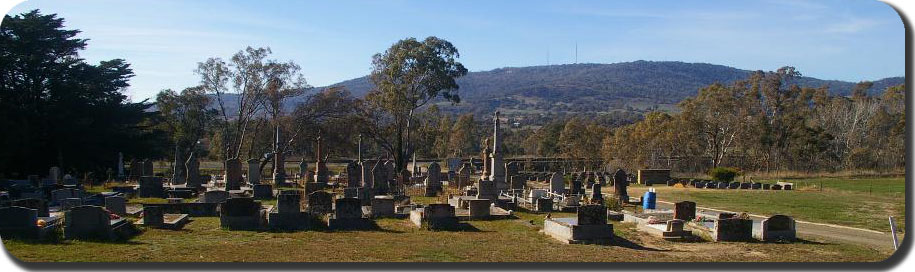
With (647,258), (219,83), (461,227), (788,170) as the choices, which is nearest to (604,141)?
(788,170)

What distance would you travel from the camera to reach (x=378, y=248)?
38.7 ft

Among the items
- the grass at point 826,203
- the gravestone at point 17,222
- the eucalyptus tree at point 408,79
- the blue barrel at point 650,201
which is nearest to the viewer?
the gravestone at point 17,222

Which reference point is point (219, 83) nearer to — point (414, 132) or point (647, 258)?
point (414, 132)

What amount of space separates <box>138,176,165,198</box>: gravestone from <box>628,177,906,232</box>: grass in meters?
18.7

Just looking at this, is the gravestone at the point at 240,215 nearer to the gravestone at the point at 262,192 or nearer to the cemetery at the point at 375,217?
the cemetery at the point at 375,217

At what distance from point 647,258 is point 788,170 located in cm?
4230

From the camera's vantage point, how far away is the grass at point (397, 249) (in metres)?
10.5

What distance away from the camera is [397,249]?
1166 centimetres

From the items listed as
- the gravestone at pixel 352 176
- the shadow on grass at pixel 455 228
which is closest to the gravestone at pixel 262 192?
the gravestone at pixel 352 176

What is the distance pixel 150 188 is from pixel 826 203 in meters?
23.5

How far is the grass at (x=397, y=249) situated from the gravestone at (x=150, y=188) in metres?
9.99

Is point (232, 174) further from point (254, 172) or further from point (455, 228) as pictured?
point (455, 228)

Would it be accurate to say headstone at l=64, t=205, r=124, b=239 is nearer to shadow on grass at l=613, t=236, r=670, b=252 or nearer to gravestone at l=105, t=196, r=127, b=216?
gravestone at l=105, t=196, r=127, b=216

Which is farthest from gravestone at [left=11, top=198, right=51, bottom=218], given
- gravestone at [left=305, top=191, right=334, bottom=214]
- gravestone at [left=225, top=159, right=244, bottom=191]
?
gravestone at [left=225, top=159, right=244, bottom=191]
